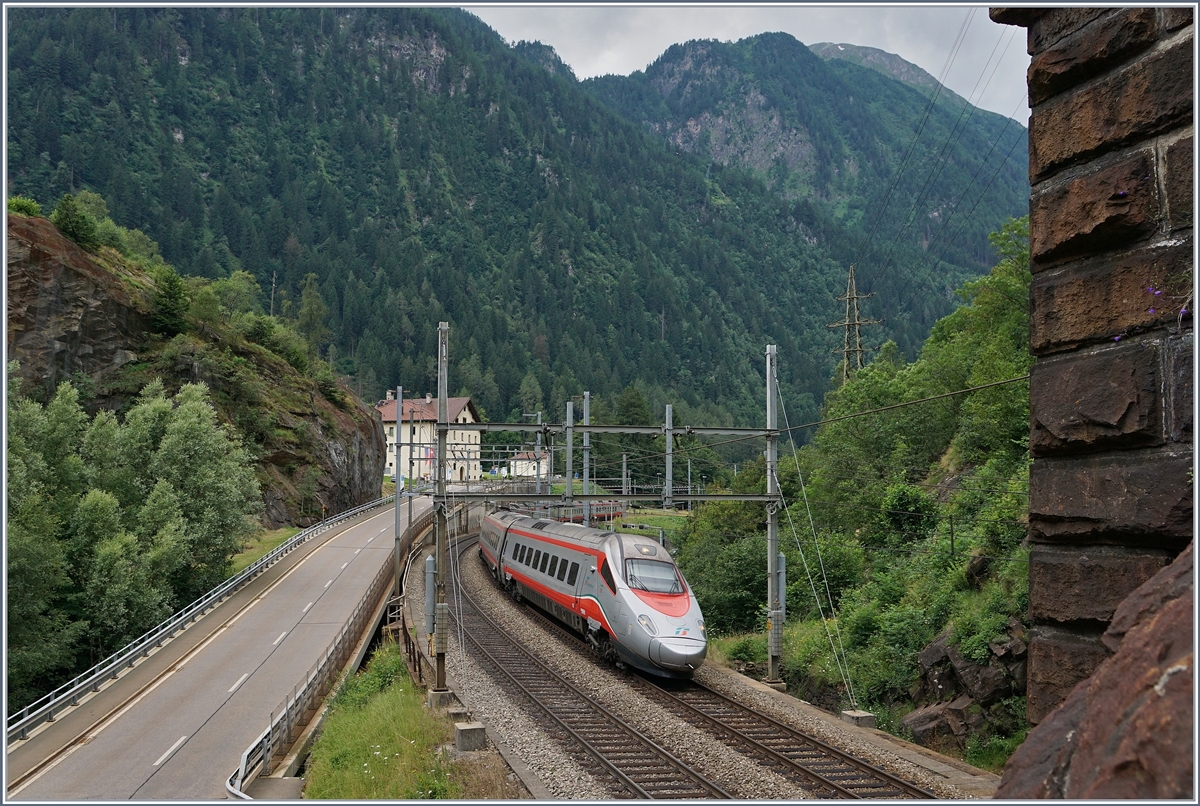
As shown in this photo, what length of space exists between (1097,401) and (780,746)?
43.5 feet

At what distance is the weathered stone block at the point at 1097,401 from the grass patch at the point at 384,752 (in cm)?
1114

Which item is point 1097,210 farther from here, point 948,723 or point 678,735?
point 948,723

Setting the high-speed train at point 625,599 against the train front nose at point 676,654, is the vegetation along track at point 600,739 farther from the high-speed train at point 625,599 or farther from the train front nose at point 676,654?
the train front nose at point 676,654

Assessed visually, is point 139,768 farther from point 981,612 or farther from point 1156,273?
point 1156,273

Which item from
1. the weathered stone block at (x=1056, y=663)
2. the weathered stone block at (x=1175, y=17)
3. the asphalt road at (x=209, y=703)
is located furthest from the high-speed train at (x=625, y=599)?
the weathered stone block at (x=1175, y=17)

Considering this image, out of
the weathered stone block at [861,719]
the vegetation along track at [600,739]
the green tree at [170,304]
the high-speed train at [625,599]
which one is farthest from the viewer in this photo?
the green tree at [170,304]

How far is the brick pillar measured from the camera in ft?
7.13

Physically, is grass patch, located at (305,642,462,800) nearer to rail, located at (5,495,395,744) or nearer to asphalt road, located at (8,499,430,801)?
asphalt road, located at (8,499,430,801)

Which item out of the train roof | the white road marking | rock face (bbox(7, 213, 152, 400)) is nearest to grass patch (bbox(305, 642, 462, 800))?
the white road marking

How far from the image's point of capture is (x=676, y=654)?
60.8 ft

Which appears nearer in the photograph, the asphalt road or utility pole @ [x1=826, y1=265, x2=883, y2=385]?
the asphalt road

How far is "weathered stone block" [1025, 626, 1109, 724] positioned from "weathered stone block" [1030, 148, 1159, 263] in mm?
1111

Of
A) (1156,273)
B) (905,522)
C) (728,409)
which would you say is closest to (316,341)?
(728,409)

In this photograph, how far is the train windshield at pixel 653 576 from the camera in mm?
20266
